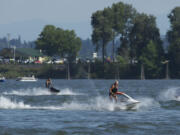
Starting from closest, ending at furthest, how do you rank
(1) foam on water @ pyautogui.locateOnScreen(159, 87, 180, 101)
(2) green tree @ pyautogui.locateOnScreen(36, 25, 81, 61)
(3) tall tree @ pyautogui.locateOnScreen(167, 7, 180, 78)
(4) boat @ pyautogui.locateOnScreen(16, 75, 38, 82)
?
(1) foam on water @ pyautogui.locateOnScreen(159, 87, 180, 101), (3) tall tree @ pyautogui.locateOnScreen(167, 7, 180, 78), (4) boat @ pyautogui.locateOnScreen(16, 75, 38, 82), (2) green tree @ pyautogui.locateOnScreen(36, 25, 81, 61)

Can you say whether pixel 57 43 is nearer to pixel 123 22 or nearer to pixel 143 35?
pixel 123 22

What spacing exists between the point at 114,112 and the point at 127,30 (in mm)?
120030

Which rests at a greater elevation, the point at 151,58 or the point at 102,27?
the point at 102,27

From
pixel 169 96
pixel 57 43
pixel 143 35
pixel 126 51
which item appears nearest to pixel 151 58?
pixel 143 35

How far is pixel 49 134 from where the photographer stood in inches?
1287

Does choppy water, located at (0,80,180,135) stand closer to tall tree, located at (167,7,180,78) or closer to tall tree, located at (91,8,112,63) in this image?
tall tree, located at (167,7,180,78)


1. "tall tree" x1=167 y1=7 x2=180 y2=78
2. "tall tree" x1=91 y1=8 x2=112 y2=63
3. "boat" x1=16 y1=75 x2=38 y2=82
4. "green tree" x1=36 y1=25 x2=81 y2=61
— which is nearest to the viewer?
"tall tree" x1=167 y1=7 x2=180 y2=78

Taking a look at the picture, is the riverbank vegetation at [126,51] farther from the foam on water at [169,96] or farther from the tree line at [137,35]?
the foam on water at [169,96]

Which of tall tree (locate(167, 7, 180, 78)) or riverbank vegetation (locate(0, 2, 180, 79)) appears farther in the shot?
riverbank vegetation (locate(0, 2, 180, 79))

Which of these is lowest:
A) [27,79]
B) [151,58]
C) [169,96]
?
[169,96]

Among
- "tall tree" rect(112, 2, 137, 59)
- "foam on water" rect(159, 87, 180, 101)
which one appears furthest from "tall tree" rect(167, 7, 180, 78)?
"foam on water" rect(159, 87, 180, 101)

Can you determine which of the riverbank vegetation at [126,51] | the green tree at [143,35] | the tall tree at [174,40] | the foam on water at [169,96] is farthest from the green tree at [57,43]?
the foam on water at [169,96]

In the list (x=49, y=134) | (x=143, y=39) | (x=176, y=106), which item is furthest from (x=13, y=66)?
(x=49, y=134)

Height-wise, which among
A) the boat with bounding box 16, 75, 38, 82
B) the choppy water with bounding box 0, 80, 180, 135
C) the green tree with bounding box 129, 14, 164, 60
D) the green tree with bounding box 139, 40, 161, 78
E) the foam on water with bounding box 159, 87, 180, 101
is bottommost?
the choppy water with bounding box 0, 80, 180, 135
